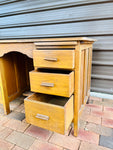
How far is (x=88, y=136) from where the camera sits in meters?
1.05

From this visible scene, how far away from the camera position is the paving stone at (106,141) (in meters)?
0.95

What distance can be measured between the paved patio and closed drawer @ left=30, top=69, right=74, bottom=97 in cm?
47

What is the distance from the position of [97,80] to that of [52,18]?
119 centimetres

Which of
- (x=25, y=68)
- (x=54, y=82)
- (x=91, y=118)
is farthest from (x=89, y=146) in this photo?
(x=25, y=68)

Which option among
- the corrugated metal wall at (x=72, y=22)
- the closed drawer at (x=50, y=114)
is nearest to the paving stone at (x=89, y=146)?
the closed drawer at (x=50, y=114)

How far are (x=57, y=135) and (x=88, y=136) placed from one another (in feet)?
0.96

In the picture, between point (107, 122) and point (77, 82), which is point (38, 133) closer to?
point (77, 82)

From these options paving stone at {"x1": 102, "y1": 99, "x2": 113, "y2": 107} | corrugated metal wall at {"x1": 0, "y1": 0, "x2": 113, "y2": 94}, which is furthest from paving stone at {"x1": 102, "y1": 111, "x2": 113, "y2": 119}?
corrugated metal wall at {"x1": 0, "y1": 0, "x2": 113, "y2": 94}

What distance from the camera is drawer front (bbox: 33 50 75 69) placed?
0.81 metres

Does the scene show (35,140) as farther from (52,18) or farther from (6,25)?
(6,25)

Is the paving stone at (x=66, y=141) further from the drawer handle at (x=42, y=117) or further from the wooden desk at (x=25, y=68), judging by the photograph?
the drawer handle at (x=42, y=117)

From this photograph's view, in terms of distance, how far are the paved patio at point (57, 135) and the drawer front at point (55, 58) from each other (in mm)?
678

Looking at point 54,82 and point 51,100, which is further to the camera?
point 51,100

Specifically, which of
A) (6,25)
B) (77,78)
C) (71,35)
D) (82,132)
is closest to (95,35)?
(71,35)
